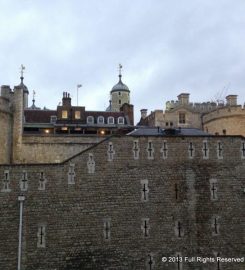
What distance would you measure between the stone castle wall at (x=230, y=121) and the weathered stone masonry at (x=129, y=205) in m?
24.9

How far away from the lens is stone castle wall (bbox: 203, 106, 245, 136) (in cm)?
6894

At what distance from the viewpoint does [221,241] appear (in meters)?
42.6

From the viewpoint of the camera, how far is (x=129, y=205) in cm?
4228

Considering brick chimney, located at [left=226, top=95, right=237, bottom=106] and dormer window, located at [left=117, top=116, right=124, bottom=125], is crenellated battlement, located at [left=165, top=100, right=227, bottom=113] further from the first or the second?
dormer window, located at [left=117, top=116, right=124, bottom=125]

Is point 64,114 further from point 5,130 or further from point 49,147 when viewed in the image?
point 5,130

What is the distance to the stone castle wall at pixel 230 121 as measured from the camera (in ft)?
226

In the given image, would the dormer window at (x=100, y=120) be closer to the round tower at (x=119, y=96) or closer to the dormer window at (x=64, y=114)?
the dormer window at (x=64, y=114)

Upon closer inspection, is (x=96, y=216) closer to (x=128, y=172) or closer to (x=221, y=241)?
(x=128, y=172)

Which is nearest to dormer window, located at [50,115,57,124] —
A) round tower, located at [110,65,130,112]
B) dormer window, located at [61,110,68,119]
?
dormer window, located at [61,110,68,119]

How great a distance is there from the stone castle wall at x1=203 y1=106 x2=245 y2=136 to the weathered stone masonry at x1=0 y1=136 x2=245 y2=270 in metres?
24.9

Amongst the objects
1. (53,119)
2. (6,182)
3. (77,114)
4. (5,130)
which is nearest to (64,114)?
(53,119)

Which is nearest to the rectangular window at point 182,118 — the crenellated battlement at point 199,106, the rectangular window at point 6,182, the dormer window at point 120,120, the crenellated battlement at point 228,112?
the crenellated battlement at point 199,106

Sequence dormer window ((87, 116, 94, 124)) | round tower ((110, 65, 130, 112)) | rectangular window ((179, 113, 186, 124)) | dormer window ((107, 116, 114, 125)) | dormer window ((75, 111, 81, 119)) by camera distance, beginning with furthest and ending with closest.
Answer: round tower ((110, 65, 130, 112)) → rectangular window ((179, 113, 186, 124)) → dormer window ((107, 116, 114, 125)) → dormer window ((87, 116, 94, 124)) → dormer window ((75, 111, 81, 119))

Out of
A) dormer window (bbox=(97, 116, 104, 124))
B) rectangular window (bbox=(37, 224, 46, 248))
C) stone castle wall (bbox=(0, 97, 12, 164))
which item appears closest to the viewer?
rectangular window (bbox=(37, 224, 46, 248))
